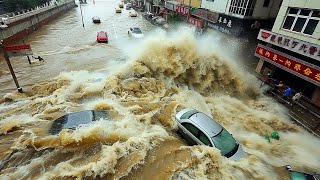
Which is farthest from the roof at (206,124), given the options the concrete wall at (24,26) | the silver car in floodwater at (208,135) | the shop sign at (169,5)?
the shop sign at (169,5)

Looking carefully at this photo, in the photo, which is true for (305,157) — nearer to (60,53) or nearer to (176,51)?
(176,51)

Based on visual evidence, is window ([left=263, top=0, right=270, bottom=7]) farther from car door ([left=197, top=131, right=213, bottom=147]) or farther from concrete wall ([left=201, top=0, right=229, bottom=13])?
car door ([left=197, top=131, right=213, bottom=147])

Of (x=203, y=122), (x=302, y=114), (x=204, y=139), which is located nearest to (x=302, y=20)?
(x=302, y=114)

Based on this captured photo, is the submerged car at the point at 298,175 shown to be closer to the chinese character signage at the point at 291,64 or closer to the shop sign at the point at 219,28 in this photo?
the chinese character signage at the point at 291,64

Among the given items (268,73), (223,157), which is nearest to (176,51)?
(268,73)

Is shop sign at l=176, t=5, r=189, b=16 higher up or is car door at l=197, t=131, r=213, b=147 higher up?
shop sign at l=176, t=5, r=189, b=16

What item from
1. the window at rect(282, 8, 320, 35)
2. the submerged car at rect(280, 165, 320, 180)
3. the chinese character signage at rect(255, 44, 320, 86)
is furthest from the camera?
the window at rect(282, 8, 320, 35)

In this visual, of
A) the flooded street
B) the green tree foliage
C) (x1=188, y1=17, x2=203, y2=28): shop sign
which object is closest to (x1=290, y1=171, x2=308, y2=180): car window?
the flooded street
